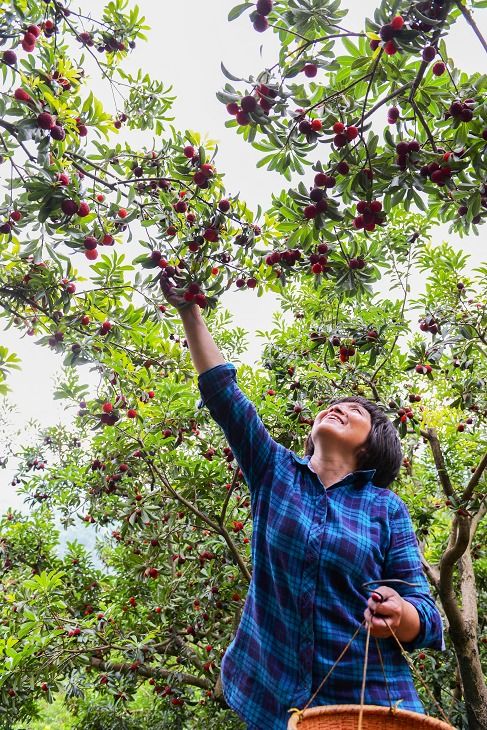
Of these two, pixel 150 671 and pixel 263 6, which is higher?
pixel 263 6

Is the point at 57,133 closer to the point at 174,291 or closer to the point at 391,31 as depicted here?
the point at 174,291

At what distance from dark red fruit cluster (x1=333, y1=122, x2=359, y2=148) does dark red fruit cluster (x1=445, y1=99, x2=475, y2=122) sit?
0.94 feet

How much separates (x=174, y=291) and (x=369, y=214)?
73 cm

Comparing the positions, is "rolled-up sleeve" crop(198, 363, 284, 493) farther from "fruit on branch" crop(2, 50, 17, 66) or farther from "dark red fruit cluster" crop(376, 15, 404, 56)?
"fruit on branch" crop(2, 50, 17, 66)

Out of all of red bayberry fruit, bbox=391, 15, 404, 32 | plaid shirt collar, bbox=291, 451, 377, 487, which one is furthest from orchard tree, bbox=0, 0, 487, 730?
plaid shirt collar, bbox=291, 451, 377, 487

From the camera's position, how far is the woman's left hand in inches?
45.3

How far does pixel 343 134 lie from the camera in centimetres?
174

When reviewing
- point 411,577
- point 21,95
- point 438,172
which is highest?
point 21,95

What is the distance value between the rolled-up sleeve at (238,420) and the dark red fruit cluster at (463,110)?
1.03 meters

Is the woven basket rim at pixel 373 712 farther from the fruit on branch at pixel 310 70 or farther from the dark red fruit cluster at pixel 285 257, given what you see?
the fruit on branch at pixel 310 70

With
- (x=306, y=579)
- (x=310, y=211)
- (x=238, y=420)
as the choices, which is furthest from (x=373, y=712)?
(x=310, y=211)

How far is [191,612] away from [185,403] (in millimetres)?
1458

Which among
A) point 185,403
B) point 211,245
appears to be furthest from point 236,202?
point 185,403

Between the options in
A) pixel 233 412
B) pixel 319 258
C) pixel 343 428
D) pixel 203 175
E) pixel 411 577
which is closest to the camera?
pixel 411 577
